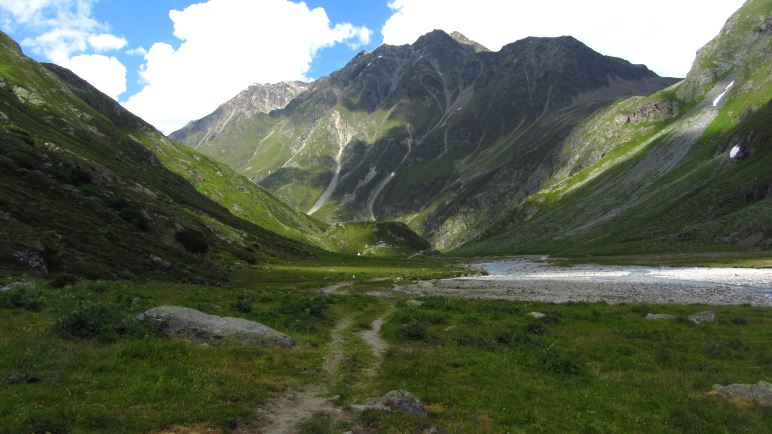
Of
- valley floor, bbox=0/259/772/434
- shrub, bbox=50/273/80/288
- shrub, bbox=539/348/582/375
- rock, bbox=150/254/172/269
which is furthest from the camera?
rock, bbox=150/254/172/269

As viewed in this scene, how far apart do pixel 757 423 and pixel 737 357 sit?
10.6 metres

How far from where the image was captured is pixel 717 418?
14.6 m

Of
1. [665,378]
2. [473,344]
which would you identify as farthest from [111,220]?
[665,378]

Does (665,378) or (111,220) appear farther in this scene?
(111,220)

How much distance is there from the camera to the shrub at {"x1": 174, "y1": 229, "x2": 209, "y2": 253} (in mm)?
78125

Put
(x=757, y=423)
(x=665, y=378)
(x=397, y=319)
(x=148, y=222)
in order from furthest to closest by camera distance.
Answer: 1. (x=148, y=222)
2. (x=397, y=319)
3. (x=665, y=378)
4. (x=757, y=423)

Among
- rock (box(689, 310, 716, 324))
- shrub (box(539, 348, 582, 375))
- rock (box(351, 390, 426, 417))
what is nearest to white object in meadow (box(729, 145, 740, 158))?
rock (box(689, 310, 716, 324))

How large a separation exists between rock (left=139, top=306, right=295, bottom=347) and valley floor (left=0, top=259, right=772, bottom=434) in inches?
37.5

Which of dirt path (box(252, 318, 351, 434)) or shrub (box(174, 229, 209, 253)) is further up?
shrub (box(174, 229, 209, 253))

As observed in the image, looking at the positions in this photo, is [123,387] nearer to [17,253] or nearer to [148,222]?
[17,253]

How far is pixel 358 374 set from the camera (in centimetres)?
1991

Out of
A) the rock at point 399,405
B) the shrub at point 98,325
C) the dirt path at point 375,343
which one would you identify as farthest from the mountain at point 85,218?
the rock at point 399,405

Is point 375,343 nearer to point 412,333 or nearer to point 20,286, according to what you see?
point 412,333

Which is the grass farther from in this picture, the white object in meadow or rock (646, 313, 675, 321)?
the white object in meadow
